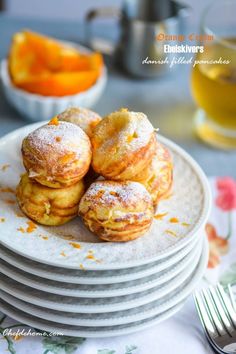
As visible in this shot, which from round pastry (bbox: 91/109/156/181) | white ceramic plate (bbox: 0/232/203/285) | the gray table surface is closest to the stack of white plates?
white ceramic plate (bbox: 0/232/203/285)

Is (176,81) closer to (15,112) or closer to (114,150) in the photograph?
(15,112)

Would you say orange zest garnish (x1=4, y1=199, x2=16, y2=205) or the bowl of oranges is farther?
the bowl of oranges

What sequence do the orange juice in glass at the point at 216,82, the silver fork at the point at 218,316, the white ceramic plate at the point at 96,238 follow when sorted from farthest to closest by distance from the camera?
the orange juice in glass at the point at 216,82, the silver fork at the point at 218,316, the white ceramic plate at the point at 96,238

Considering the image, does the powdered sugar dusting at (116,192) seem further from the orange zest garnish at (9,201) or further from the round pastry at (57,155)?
the orange zest garnish at (9,201)

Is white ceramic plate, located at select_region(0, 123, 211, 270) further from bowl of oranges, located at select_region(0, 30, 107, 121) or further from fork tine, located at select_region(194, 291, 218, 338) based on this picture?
bowl of oranges, located at select_region(0, 30, 107, 121)

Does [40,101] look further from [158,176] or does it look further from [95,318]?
[95,318]

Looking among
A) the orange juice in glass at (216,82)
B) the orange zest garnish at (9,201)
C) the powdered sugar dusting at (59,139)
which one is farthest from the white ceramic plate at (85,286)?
the orange juice in glass at (216,82)

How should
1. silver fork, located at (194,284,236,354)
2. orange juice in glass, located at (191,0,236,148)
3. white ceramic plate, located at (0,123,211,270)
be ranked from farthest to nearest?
1. orange juice in glass, located at (191,0,236,148)
2. silver fork, located at (194,284,236,354)
3. white ceramic plate, located at (0,123,211,270)
